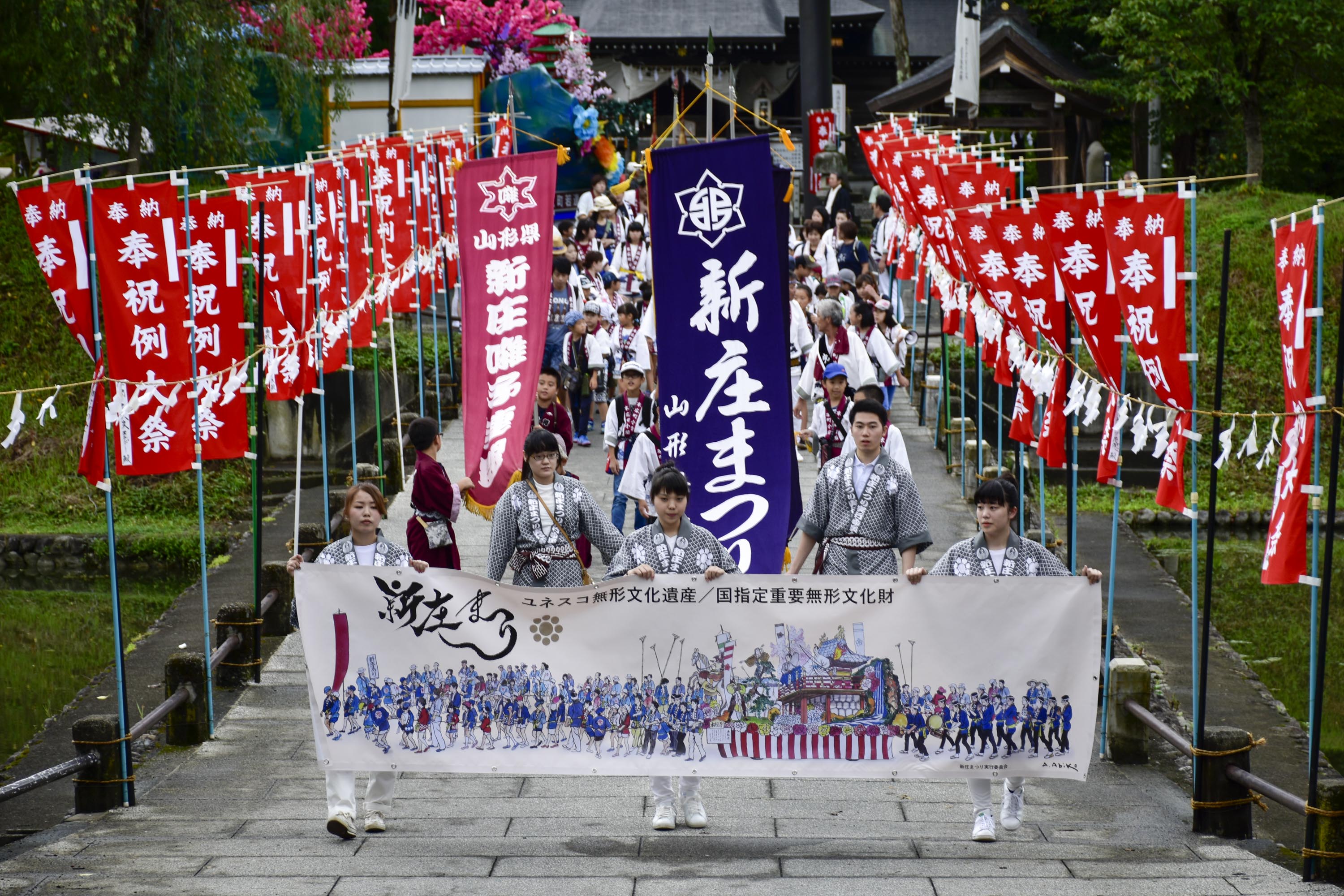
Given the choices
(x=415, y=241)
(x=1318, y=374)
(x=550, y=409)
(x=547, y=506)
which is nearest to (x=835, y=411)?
(x=550, y=409)

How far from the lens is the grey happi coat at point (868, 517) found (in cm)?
848

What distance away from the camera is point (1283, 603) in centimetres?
1552

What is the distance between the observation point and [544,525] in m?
8.35

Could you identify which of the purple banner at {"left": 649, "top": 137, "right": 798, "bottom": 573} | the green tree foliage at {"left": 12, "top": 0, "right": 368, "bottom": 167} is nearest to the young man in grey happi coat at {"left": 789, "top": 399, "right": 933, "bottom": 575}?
the purple banner at {"left": 649, "top": 137, "right": 798, "bottom": 573}

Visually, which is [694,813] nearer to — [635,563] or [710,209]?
[635,563]

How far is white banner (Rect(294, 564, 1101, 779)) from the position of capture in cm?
716

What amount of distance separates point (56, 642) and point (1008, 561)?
416 inches

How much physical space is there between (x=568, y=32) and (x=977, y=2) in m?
12.1

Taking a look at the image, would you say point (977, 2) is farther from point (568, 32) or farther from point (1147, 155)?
point (568, 32)

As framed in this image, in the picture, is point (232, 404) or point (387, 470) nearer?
point (232, 404)

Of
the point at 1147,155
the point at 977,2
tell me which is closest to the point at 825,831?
the point at 977,2

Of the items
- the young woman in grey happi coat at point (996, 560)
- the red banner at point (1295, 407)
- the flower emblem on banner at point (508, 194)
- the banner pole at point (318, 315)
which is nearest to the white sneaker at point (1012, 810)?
the young woman in grey happi coat at point (996, 560)

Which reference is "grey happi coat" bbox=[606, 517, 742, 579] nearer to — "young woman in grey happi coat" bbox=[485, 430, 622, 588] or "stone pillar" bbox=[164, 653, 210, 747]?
"young woman in grey happi coat" bbox=[485, 430, 622, 588]

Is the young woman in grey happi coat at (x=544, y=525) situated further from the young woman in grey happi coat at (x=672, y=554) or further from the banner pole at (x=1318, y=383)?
the banner pole at (x=1318, y=383)
